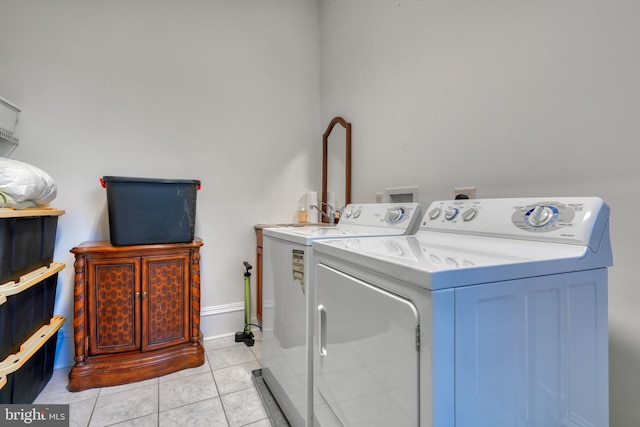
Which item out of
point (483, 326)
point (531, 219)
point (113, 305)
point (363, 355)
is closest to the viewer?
point (483, 326)

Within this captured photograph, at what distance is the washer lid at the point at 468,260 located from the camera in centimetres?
68

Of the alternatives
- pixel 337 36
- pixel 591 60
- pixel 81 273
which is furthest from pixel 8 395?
pixel 337 36

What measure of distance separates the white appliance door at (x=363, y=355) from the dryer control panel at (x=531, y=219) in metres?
0.56

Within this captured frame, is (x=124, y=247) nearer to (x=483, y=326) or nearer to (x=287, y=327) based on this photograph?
(x=287, y=327)

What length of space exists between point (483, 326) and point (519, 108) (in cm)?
103

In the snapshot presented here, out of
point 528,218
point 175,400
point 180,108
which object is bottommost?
point 175,400

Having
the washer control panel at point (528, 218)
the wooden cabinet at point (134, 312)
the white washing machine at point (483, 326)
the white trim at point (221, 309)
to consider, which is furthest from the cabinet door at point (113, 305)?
the washer control panel at point (528, 218)

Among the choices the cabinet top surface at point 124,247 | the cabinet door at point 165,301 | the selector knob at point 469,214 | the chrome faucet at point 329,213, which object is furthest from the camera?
the chrome faucet at point 329,213

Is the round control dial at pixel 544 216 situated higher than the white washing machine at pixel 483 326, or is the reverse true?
the round control dial at pixel 544 216

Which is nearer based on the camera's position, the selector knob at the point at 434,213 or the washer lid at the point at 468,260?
the washer lid at the point at 468,260

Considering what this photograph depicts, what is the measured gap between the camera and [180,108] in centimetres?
252
